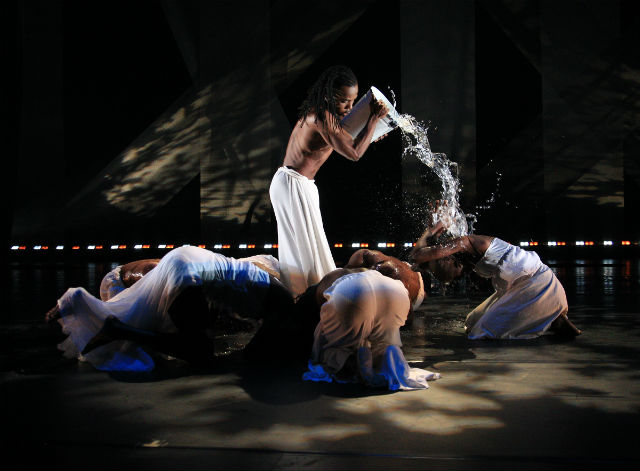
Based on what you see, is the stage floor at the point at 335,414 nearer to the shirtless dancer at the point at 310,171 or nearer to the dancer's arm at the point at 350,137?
the shirtless dancer at the point at 310,171

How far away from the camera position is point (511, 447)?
5.51 ft

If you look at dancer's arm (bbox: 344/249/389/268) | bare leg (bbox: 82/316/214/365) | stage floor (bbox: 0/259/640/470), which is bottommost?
stage floor (bbox: 0/259/640/470)

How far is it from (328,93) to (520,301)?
1841 millimetres

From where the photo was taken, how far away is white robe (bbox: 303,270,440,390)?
2.45 meters

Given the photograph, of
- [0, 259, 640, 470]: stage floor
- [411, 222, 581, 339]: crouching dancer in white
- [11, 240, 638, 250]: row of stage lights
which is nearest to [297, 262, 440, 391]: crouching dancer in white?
[0, 259, 640, 470]: stage floor

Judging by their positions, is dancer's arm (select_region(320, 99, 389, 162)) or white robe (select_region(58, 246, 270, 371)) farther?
dancer's arm (select_region(320, 99, 389, 162))

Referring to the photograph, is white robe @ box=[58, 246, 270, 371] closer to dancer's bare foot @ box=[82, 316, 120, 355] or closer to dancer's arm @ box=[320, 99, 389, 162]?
dancer's bare foot @ box=[82, 316, 120, 355]

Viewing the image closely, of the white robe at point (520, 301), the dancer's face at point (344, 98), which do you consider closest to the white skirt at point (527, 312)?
the white robe at point (520, 301)

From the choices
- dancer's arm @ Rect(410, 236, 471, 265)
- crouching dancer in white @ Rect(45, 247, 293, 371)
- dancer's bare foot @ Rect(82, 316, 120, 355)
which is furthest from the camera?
dancer's arm @ Rect(410, 236, 471, 265)

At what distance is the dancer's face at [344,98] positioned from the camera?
10.5 feet

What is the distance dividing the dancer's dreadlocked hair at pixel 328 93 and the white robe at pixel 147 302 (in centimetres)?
96

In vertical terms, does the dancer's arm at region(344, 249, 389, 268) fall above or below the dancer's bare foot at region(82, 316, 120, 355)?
above

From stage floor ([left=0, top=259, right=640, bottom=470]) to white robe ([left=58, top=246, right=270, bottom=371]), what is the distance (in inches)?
5.3

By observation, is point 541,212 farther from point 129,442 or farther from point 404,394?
point 129,442
